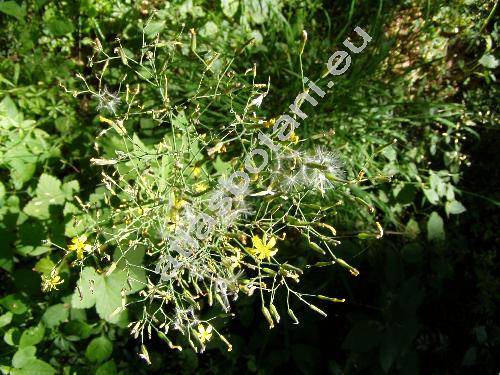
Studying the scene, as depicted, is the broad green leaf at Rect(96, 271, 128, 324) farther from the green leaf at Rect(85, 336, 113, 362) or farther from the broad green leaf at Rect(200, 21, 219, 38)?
the broad green leaf at Rect(200, 21, 219, 38)

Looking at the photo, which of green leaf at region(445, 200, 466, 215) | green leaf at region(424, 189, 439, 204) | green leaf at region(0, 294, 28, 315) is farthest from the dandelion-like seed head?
green leaf at region(445, 200, 466, 215)

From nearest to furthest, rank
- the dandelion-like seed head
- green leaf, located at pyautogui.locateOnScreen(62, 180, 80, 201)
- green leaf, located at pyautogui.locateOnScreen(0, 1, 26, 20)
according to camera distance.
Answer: the dandelion-like seed head → green leaf, located at pyautogui.locateOnScreen(62, 180, 80, 201) → green leaf, located at pyautogui.locateOnScreen(0, 1, 26, 20)

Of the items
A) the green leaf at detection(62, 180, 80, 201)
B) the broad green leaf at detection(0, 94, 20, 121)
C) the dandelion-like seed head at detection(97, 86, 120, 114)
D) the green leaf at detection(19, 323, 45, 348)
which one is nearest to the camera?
the dandelion-like seed head at detection(97, 86, 120, 114)

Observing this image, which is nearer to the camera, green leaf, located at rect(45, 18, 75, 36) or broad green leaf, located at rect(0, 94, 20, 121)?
broad green leaf, located at rect(0, 94, 20, 121)

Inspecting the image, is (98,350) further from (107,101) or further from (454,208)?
(454,208)

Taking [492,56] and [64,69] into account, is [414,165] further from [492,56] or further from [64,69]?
[64,69]

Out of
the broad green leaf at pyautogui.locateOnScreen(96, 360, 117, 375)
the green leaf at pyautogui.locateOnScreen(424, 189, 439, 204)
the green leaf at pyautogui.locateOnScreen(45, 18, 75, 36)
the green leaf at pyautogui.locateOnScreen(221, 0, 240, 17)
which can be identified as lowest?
the broad green leaf at pyautogui.locateOnScreen(96, 360, 117, 375)

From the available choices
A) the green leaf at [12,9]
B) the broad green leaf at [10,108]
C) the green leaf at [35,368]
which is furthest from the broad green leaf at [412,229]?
the green leaf at [12,9]

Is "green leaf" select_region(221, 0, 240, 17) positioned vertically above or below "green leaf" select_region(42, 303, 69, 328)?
above
